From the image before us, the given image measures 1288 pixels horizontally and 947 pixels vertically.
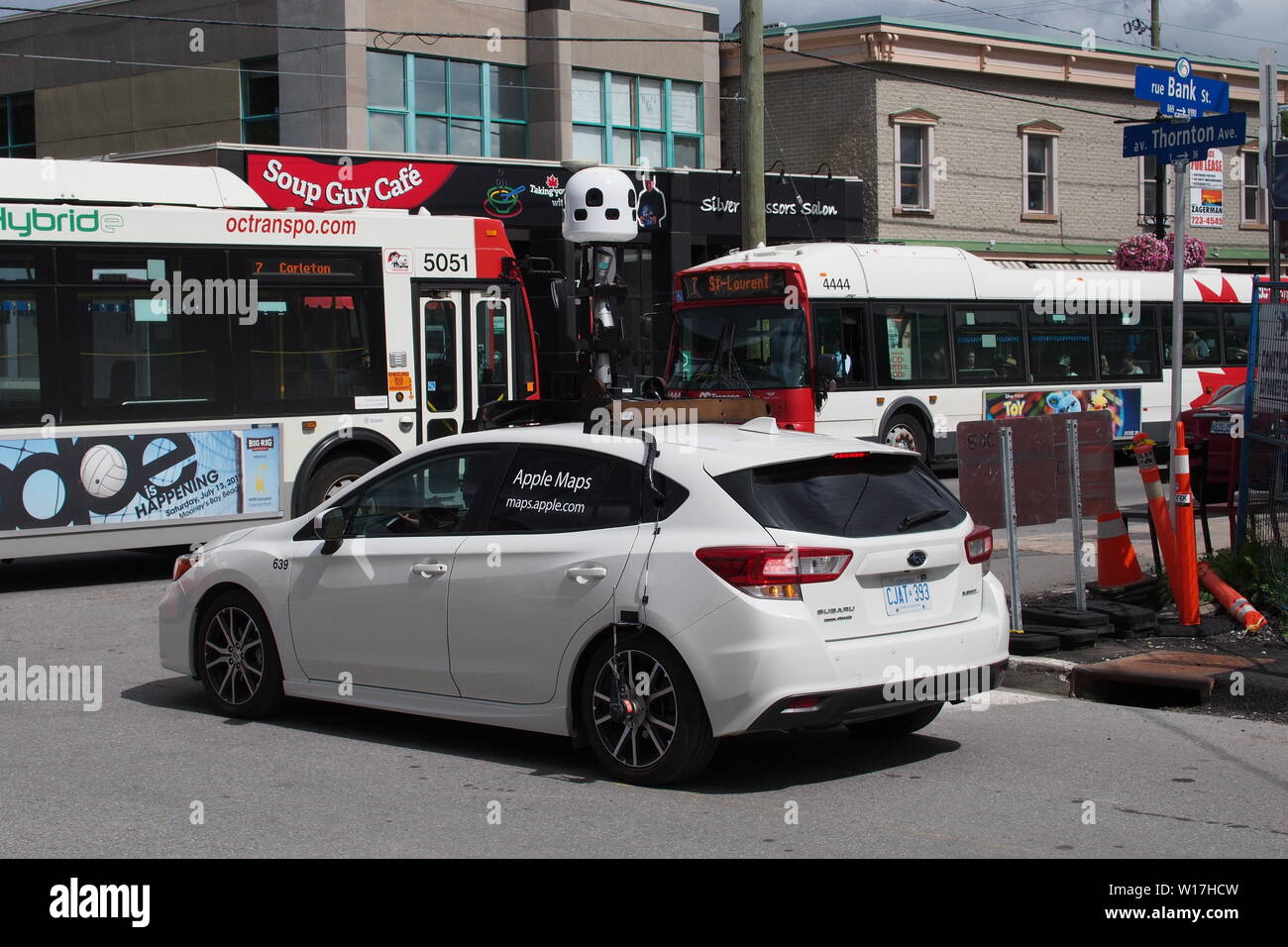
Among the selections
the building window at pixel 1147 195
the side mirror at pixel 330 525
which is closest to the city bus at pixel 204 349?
the side mirror at pixel 330 525

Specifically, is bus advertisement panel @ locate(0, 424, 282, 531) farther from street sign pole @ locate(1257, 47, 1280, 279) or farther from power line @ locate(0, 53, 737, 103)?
power line @ locate(0, 53, 737, 103)

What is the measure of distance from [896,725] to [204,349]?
8.31 metres

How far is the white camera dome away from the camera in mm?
20031

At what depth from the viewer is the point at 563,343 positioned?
31.1 metres

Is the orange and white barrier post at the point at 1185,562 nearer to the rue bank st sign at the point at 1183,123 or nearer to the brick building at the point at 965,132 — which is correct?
the rue bank st sign at the point at 1183,123

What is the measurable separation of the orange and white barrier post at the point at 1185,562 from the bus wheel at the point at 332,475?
740 cm

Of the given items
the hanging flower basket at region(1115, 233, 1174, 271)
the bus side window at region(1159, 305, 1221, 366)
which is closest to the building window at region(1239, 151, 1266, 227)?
the hanging flower basket at region(1115, 233, 1174, 271)

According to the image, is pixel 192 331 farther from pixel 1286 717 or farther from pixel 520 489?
pixel 1286 717

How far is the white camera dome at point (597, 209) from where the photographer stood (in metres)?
20.0

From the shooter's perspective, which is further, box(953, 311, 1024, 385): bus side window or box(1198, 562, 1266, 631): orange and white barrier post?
box(953, 311, 1024, 385): bus side window

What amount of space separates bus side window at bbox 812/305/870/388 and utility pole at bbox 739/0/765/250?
5.23 ft

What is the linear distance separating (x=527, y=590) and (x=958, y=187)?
3096cm
